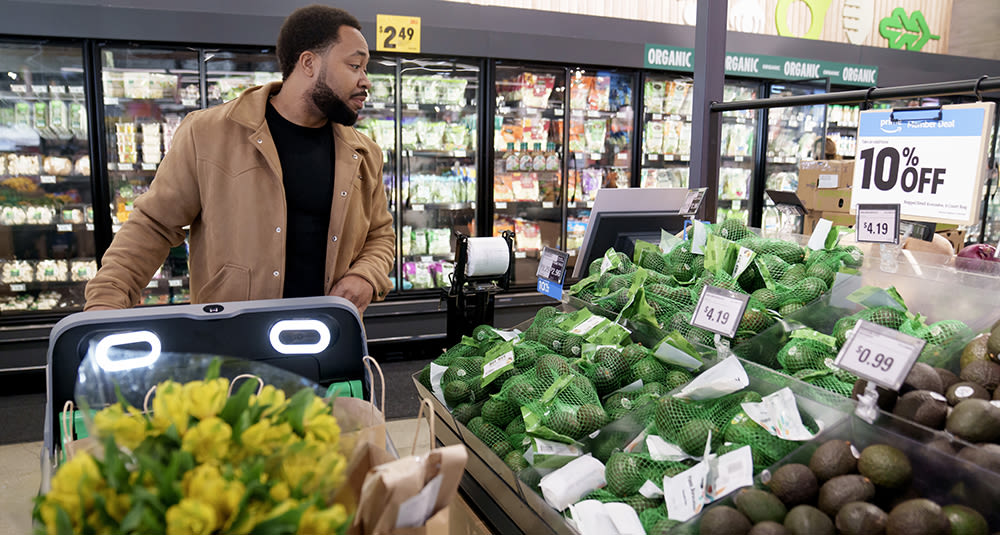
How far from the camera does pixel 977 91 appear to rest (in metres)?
1.77

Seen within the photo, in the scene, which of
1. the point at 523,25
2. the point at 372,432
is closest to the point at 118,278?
the point at 372,432

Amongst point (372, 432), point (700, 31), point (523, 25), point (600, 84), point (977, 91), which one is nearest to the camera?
point (372, 432)

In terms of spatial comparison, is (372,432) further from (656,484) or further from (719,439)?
(719,439)

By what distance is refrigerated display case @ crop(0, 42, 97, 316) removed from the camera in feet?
13.3

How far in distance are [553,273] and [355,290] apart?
637 millimetres

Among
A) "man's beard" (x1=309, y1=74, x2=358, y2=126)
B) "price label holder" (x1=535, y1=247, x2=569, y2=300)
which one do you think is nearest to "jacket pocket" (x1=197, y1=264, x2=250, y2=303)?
"man's beard" (x1=309, y1=74, x2=358, y2=126)

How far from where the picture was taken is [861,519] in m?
0.99

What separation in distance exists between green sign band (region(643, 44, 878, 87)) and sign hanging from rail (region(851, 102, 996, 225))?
309 centimetres

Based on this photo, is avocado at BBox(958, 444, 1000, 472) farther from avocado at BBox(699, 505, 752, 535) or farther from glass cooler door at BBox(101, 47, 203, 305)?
glass cooler door at BBox(101, 47, 203, 305)

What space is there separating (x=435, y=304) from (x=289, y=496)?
412 centimetres

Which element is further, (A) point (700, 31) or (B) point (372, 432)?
(A) point (700, 31)

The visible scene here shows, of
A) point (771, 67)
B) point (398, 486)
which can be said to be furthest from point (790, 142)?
point (398, 486)

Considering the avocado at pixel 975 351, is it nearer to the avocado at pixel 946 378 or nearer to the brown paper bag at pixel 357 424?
the avocado at pixel 946 378

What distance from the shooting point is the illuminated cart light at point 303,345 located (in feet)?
4.64
